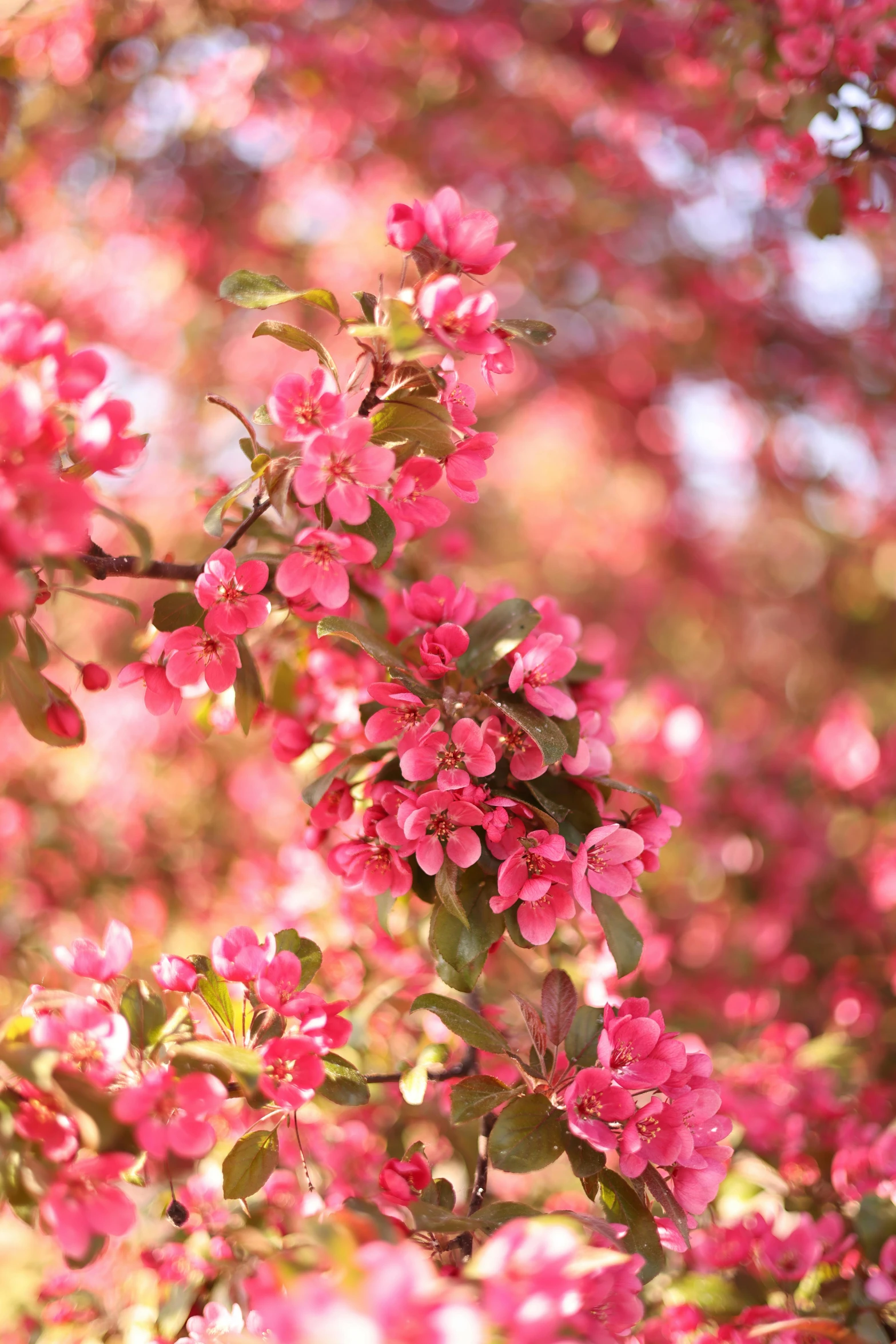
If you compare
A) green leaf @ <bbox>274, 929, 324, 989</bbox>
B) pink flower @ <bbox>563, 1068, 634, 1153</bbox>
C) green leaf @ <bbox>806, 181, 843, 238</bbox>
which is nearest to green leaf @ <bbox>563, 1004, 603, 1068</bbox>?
pink flower @ <bbox>563, 1068, 634, 1153</bbox>

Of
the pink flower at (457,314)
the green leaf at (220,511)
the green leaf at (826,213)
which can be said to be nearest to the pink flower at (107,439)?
the green leaf at (220,511)

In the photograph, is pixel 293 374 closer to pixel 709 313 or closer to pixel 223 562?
pixel 223 562

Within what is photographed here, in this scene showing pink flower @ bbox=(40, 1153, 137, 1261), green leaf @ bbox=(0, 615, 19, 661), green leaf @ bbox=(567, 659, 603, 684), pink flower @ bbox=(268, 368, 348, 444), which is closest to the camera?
pink flower @ bbox=(40, 1153, 137, 1261)

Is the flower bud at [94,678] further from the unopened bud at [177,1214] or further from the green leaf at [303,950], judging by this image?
the unopened bud at [177,1214]

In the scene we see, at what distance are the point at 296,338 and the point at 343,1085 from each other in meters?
0.88

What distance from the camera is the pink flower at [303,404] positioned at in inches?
37.0

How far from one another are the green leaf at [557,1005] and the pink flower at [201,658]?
55 centimetres

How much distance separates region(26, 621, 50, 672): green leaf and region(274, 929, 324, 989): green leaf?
1.40 ft

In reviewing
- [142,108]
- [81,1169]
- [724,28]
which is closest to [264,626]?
[81,1169]

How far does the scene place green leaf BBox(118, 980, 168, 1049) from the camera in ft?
3.02

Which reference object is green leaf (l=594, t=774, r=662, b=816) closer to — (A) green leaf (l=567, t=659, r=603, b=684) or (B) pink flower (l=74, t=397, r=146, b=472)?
(A) green leaf (l=567, t=659, r=603, b=684)

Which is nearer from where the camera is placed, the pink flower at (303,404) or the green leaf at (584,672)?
the pink flower at (303,404)

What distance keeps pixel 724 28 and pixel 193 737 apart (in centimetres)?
254

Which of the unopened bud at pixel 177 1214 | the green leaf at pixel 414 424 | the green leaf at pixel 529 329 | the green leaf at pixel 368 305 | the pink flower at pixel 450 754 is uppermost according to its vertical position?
the green leaf at pixel 529 329
